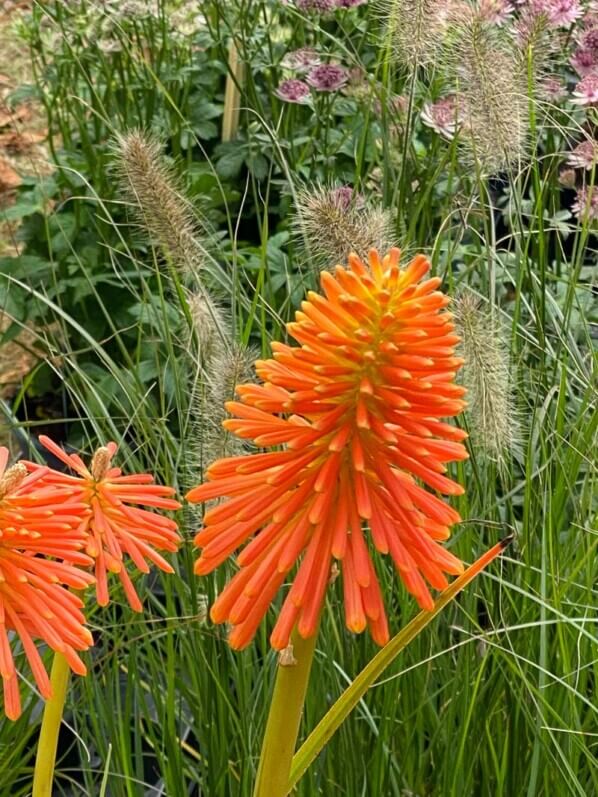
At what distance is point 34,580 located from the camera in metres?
1.10

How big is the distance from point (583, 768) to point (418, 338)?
1.20 m

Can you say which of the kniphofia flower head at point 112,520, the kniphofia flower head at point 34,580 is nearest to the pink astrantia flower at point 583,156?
the kniphofia flower head at point 112,520

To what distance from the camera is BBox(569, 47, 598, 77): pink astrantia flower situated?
2.93 m

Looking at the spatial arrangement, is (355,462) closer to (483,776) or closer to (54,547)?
(54,547)

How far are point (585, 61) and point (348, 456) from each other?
2.23m

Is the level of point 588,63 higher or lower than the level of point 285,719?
higher

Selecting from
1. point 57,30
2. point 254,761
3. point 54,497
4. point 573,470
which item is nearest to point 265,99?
point 57,30

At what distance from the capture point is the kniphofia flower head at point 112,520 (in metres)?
1.21

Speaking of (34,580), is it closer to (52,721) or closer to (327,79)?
(52,721)

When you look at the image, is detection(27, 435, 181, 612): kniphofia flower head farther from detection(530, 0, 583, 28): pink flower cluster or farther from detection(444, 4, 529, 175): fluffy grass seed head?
detection(530, 0, 583, 28): pink flower cluster

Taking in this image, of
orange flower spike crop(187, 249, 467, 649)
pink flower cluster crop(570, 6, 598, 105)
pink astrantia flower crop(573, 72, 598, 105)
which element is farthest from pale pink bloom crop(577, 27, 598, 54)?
orange flower spike crop(187, 249, 467, 649)

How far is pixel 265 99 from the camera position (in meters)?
4.42

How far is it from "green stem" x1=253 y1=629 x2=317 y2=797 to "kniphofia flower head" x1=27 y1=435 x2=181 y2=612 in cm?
24

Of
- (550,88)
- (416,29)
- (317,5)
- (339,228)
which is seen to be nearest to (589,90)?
(550,88)
